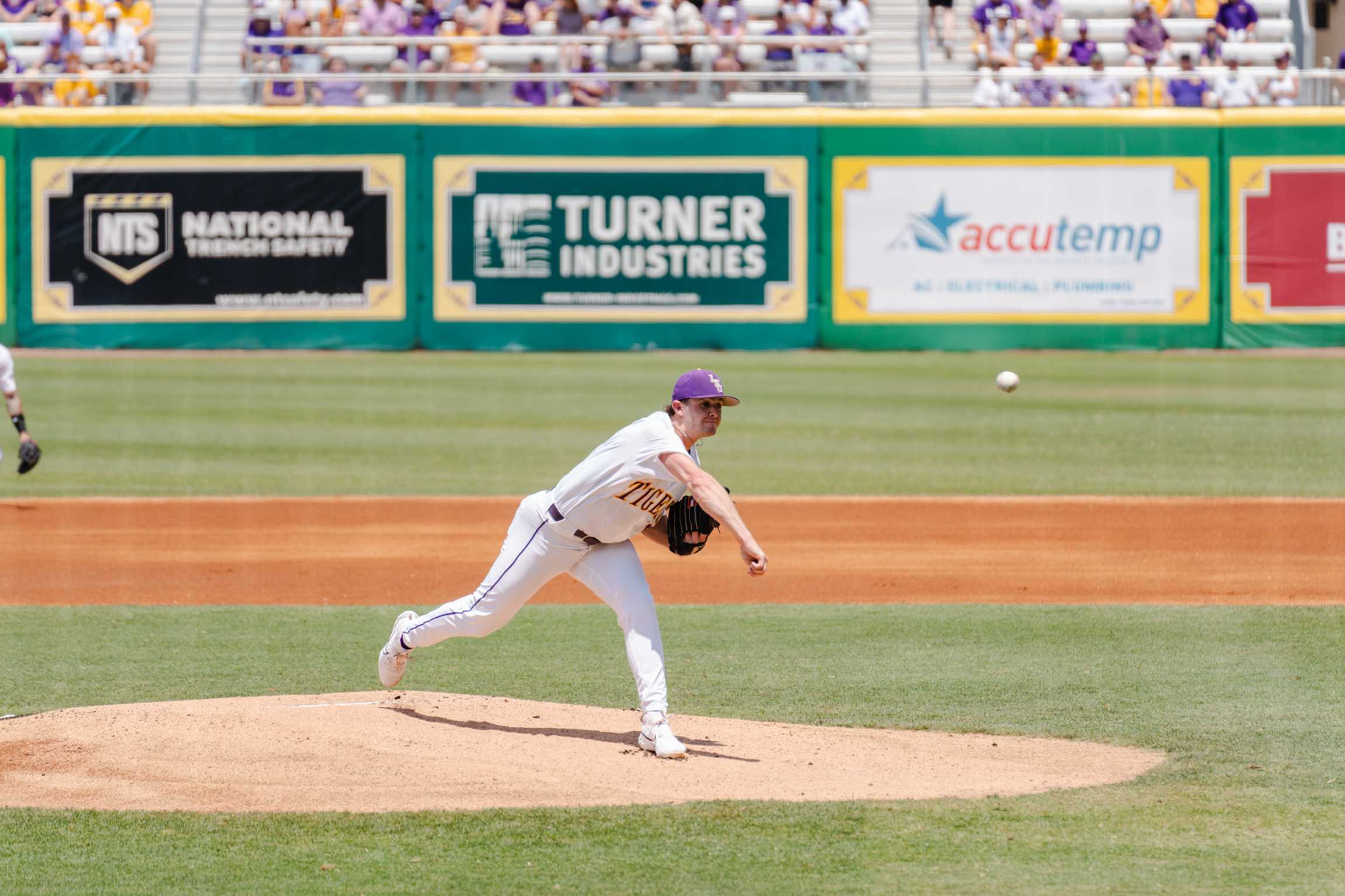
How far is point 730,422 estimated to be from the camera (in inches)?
756

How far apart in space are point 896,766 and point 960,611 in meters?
3.88

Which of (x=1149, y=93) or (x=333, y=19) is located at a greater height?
(x=333, y=19)

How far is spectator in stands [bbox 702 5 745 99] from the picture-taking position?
23.2 m

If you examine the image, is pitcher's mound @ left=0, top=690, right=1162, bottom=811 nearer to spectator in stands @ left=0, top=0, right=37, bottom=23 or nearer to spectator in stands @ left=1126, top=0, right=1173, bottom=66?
spectator in stands @ left=1126, top=0, right=1173, bottom=66

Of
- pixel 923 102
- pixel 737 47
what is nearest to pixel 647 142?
pixel 737 47

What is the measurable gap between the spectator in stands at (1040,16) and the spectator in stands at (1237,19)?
2.33 meters

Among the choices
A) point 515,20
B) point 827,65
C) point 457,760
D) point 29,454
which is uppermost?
point 515,20

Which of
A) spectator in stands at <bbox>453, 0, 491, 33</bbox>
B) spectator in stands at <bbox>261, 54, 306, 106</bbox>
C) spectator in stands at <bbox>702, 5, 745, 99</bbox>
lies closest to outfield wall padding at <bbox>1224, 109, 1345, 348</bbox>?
spectator in stands at <bbox>702, 5, 745, 99</bbox>

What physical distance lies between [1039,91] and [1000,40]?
227 cm

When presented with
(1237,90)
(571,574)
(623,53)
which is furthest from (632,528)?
(1237,90)

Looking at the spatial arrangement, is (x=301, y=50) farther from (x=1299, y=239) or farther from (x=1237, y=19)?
(x=1299, y=239)

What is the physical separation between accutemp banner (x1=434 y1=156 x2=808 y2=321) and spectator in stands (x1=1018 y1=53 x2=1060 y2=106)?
3113mm

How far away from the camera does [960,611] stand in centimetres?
1045

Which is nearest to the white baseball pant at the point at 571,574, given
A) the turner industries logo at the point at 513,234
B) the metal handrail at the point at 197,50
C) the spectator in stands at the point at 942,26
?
the turner industries logo at the point at 513,234
